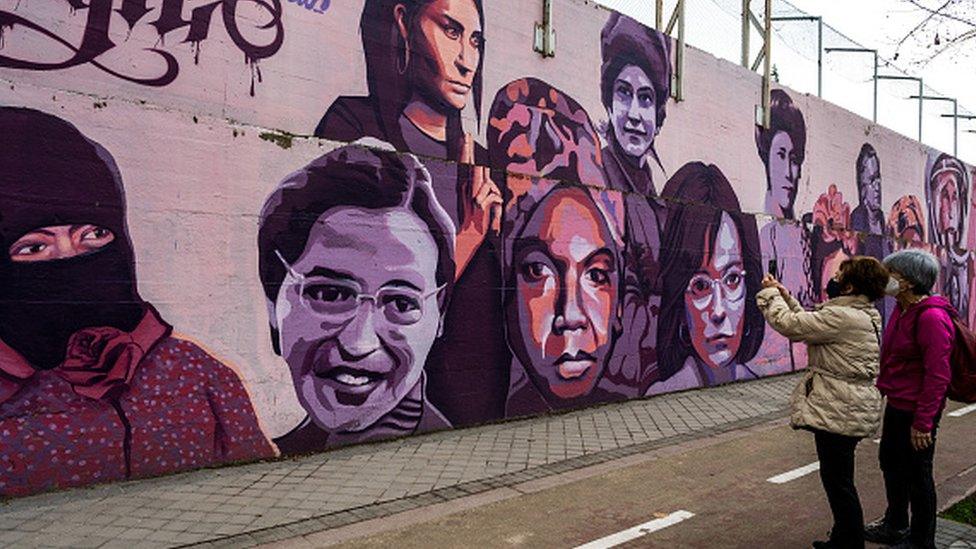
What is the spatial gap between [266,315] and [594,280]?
13.8 ft

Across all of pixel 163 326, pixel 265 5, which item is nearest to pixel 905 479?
pixel 163 326

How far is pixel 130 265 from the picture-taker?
17.8 ft

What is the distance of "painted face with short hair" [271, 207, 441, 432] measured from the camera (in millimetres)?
6379

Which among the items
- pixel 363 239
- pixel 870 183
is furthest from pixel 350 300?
pixel 870 183

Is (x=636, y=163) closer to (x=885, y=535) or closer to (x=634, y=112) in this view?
(x=634, y=112)

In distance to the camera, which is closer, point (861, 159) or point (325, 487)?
point (325, 487)

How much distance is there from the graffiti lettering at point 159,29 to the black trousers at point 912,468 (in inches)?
197

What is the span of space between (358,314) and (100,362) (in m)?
2.07

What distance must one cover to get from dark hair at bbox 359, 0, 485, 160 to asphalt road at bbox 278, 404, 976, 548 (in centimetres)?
345

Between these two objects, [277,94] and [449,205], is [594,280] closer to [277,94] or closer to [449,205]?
[449,205]

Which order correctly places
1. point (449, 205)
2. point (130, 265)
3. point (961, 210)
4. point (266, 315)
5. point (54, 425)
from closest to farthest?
point (54, 425) → point (130, 265) → point (266, 315) → point (449, 205) → point (961, 210)

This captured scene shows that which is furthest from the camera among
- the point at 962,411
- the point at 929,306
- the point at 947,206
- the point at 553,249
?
the point at 947,206

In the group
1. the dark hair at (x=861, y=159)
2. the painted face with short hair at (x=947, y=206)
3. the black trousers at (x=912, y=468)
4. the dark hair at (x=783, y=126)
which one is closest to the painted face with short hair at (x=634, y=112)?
the dark hair at (x=783, y=126)

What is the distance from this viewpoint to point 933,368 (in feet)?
13.2
